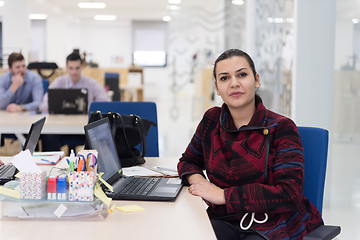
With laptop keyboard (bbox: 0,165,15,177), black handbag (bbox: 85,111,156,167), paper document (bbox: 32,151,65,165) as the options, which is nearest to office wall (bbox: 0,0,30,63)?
paper document (bbox: 32,151,65,165)

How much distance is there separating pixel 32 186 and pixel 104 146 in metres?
0.49

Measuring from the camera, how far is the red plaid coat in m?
1.75

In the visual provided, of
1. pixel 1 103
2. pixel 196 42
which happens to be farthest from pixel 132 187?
pixel 196 42

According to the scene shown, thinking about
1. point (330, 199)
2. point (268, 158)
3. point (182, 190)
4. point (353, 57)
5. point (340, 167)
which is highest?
point (353, 57)

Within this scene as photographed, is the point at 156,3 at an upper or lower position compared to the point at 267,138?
upper

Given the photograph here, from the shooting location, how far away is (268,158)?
73.0 inches

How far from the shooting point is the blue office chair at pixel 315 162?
195cm

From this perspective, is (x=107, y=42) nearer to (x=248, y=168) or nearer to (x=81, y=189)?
(x=248, y=168)

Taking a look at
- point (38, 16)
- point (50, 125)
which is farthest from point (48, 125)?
point (38, 16)

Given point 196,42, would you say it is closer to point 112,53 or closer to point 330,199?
point 330,199

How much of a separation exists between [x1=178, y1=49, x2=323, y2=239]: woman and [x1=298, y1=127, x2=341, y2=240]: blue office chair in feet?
0.33

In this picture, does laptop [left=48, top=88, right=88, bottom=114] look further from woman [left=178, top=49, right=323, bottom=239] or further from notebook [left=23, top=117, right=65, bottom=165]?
woman [left=178, top=49, right=323, bottom=239]

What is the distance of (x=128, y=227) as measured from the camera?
1.44 metres

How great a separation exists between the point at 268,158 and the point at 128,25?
18.0 metres
